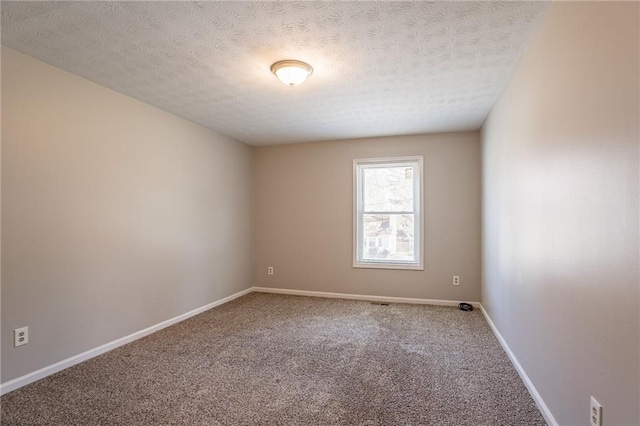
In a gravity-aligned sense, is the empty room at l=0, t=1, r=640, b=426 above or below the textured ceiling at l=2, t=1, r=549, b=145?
below

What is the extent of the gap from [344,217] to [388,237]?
0.70 m

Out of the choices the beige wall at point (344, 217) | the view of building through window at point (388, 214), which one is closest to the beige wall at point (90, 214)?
the beige wall at point (344, 217)

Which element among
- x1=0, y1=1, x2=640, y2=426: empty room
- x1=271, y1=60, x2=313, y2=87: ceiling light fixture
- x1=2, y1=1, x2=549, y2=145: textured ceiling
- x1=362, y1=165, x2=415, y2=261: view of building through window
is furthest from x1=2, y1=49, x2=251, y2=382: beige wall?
x1=362, y1=165, x2=415, y2=261: view of building through window

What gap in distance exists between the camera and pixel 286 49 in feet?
7.27

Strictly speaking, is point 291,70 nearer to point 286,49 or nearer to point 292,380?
point 286,49

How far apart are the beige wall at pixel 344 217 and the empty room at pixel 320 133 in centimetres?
5

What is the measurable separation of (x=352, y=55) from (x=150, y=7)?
1289 mm

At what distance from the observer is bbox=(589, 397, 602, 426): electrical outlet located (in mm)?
1312

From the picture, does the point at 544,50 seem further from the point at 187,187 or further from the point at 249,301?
the point at 249,301

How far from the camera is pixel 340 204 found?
4766 millimetres

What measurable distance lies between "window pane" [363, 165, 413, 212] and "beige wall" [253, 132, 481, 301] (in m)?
0.22

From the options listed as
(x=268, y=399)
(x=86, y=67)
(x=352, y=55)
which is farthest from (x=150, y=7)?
(x=268, y=399)

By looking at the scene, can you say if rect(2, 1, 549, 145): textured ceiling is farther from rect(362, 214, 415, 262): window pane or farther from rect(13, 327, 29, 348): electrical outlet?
rect(13, 327, 29, 348): electrical outlet

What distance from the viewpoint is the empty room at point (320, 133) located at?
1.44 metres
